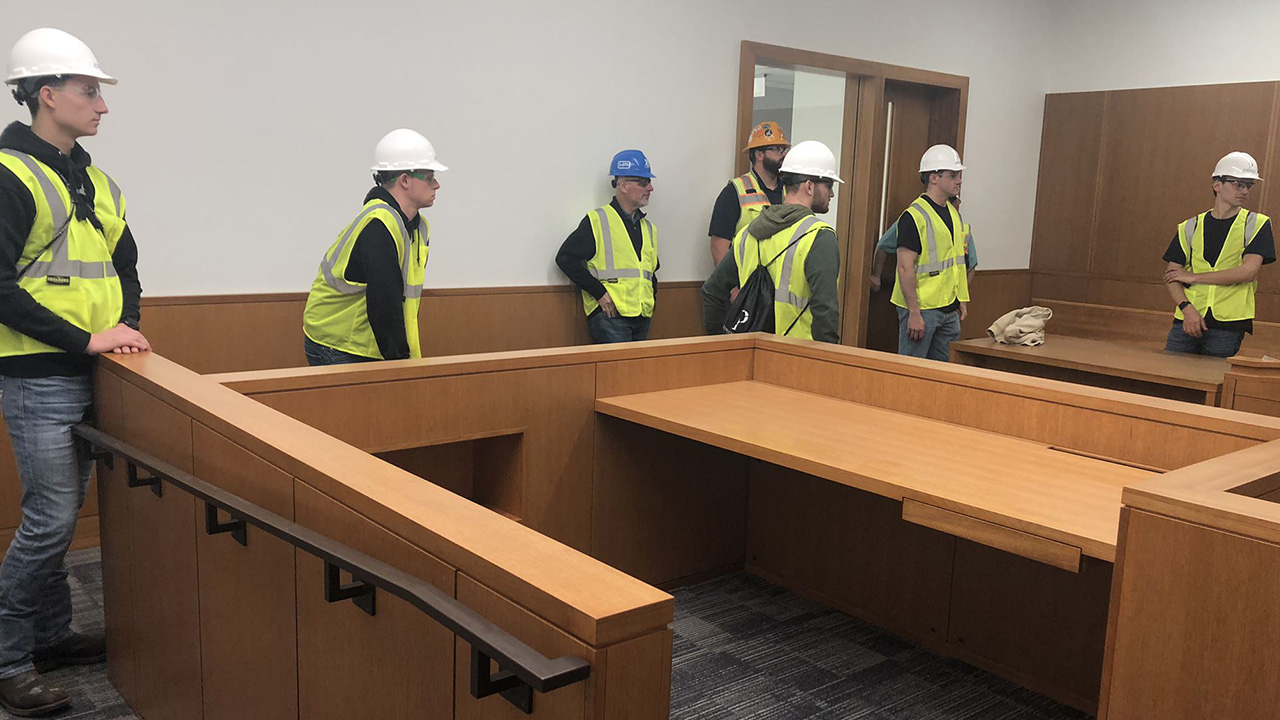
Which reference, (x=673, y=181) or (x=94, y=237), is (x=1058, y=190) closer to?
(x=673, y=181)

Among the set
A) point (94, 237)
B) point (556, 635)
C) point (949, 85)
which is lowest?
point (556, 635)

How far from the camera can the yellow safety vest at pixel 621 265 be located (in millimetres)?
5234

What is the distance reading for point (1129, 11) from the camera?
7.32 meters

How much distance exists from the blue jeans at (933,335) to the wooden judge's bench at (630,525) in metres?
1.95

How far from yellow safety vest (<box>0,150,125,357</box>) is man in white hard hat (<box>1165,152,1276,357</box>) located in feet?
16.7

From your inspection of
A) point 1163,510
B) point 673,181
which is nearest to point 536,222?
point 673,181

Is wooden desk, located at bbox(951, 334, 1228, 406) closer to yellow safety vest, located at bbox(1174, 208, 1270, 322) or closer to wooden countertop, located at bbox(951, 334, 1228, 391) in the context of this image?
wooden countertop, located at bbox(951, 334, 1228, 391)

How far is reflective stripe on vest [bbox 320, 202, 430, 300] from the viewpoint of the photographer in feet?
11.1

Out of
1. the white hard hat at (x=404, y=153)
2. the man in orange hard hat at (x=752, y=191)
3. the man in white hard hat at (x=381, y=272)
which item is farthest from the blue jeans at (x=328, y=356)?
the man in orange hard hat at (x=752, y=191)

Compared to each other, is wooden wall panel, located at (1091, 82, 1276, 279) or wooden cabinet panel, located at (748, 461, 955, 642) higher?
wooden wall panel, located at (1091, 82, 1276, 279)

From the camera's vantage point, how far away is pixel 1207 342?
18.2 ft

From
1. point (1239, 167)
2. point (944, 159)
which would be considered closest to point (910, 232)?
point (944, 159)

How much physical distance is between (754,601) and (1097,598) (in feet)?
3.88

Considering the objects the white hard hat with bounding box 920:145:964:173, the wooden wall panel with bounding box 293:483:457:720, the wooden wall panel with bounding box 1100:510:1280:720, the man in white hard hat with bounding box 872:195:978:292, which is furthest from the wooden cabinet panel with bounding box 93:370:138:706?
the man in white hard hat with bounding box 872:195:978:292
